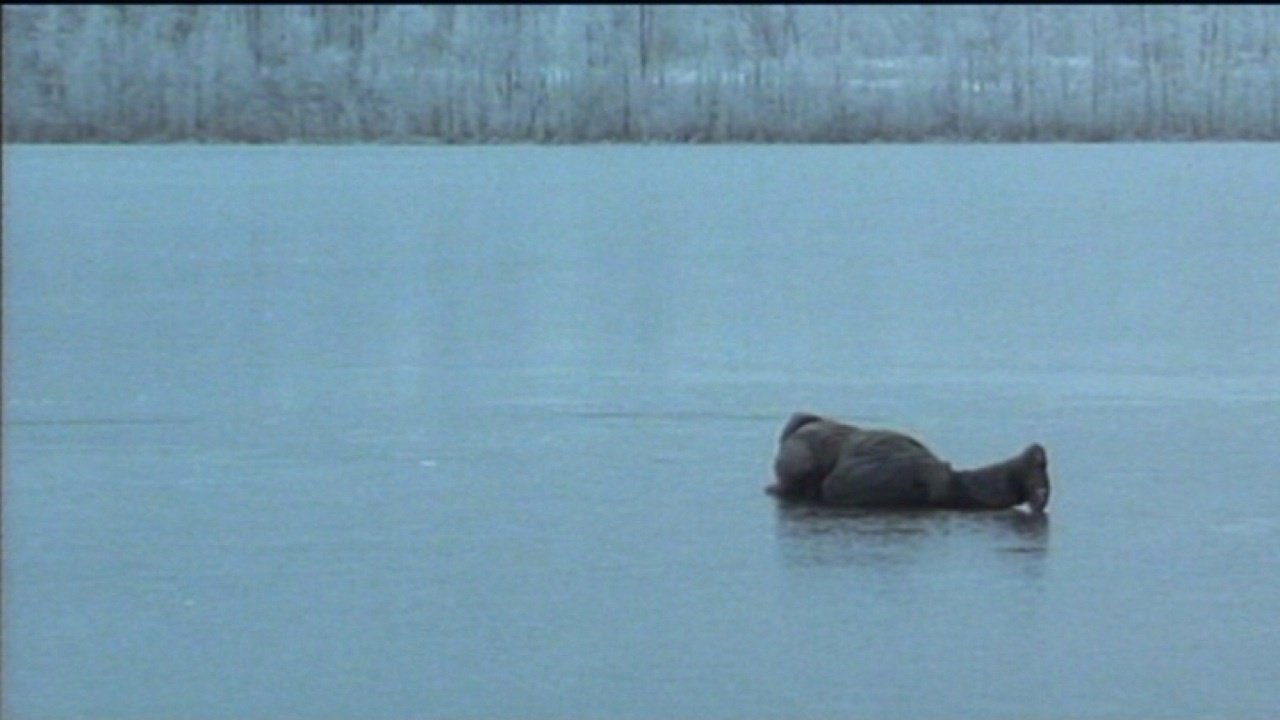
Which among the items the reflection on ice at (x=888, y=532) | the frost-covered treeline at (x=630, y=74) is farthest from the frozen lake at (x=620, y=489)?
the frost-covered treeline at (x=630, y=74)

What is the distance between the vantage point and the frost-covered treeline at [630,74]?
1731cm

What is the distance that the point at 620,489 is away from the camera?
22.1 feet

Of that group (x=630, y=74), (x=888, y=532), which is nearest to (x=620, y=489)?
(x=888, y=532)

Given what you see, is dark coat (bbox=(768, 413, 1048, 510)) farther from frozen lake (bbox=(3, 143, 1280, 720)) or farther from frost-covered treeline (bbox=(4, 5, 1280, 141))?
frost-covered treeline (bbox=(4, 5, 1280, 141))

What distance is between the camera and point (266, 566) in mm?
5680

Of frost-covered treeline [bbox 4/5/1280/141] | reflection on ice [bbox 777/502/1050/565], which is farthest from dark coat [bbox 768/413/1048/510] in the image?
frost-covered treeline [bbox 4/5/1280/141]

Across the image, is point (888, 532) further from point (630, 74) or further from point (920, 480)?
point (630, 74)

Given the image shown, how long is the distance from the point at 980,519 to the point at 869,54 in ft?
39.7

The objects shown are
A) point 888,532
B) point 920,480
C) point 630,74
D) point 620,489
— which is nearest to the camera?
point 888,532

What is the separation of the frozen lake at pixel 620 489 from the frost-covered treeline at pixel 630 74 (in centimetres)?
132

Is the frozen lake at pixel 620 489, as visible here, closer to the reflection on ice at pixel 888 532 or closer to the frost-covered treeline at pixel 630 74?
the reflection on ice at pixel 888 532

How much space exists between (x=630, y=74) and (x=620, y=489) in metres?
17.2

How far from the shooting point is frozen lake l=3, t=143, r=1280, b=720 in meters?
4.67

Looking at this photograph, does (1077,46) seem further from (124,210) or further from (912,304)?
(124,210)
